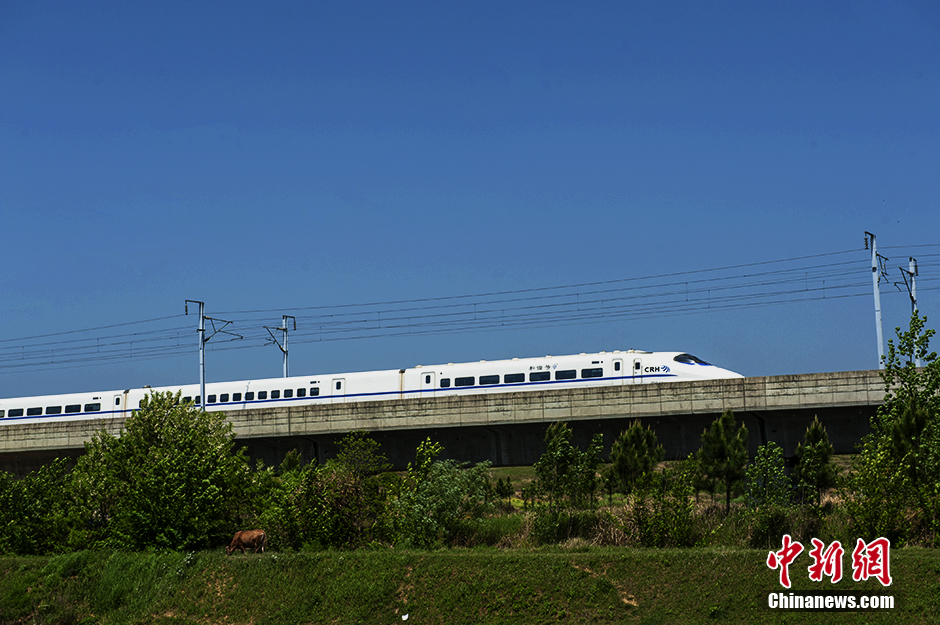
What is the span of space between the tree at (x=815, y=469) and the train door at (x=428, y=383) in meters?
23.3

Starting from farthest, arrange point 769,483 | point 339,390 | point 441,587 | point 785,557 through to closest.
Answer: point 339,390, point 769,483, point 441,587, point 785,557

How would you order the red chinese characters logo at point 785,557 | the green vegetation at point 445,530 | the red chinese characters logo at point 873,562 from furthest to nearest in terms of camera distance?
the green vegetation at point 445,530
the red chinese characters logo at point 785,557
the red chinese characters logo at point 873,562

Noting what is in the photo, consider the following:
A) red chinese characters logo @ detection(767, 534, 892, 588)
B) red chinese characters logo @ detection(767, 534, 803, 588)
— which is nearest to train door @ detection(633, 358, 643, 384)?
red chinese characters logo @ detection(767, 534, 892, 588)

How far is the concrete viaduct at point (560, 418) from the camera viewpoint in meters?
29.9

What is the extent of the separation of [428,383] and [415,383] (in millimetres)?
785

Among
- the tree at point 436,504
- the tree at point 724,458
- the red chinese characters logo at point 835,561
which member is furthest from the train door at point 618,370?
the red chinese characters logo at point 835,561

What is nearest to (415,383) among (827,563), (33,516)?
(33,516)

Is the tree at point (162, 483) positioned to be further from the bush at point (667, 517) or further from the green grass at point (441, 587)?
the bush at point (667, 517)

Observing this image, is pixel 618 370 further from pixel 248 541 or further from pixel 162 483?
pixel 162 483

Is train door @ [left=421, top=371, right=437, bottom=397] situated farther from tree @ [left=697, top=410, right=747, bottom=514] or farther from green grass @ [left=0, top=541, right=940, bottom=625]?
green grass @ [left=0, top=541, right=940, bottom=625]

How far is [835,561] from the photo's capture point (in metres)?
15.8

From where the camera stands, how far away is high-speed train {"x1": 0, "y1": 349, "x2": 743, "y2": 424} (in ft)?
133

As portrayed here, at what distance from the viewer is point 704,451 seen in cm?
2494

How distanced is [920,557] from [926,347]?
5759mm
